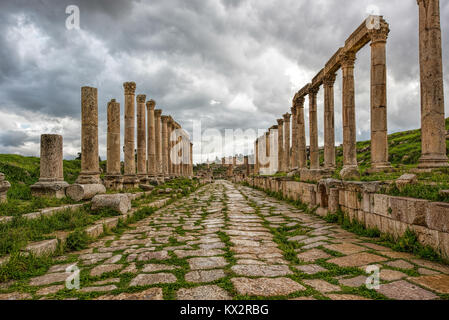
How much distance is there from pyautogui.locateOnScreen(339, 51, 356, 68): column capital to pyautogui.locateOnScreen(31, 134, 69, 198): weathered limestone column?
12281mm

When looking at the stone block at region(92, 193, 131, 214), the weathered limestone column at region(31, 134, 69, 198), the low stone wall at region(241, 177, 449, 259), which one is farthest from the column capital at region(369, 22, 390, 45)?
the weathered limestone column at region(31, 134, 69, 198)

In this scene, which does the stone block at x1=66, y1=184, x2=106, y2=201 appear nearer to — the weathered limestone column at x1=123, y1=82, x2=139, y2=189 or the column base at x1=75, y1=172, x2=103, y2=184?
the column base at x1=75, y1=172, x2=103, y2=184

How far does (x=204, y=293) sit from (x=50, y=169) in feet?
26.2

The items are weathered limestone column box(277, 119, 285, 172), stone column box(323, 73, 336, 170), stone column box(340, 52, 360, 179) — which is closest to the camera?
stone column box(340, 52, 360, 179)

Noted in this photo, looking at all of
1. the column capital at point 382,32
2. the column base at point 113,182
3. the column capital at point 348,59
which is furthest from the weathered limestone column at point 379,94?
the column base at point 113,182

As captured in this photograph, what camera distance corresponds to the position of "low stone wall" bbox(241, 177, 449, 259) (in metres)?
3.91

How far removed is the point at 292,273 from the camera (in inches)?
141

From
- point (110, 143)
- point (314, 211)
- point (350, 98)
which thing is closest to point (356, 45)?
point (350, 98)

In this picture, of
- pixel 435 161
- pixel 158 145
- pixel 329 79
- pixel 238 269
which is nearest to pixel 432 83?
pixel 435 161

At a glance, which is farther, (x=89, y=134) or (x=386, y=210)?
(x=89, y=134)

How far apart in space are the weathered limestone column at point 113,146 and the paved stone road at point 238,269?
27.9ft

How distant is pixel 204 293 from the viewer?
2938 mm

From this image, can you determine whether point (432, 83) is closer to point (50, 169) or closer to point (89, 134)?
point (89, 134)

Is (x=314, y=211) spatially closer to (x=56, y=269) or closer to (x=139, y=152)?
(x=56, y=269)
